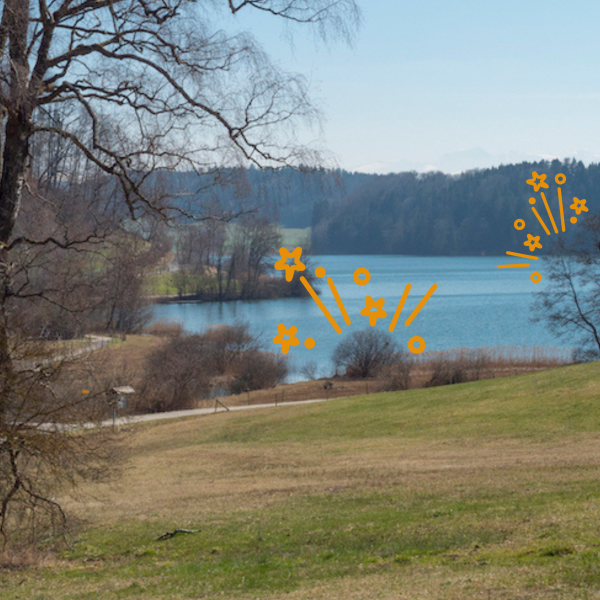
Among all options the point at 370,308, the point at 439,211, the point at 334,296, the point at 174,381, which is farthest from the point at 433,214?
the point at 370,308

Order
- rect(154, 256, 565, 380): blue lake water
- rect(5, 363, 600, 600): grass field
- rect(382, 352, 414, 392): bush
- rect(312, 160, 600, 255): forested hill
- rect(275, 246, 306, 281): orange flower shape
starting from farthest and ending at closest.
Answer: rect(312, 160, 600, 255): forested hill
rect(154, 256, 565, 380): blue lake water
rect(382, 352, 414, 392): bush
rect(275, 246, 306, 281): orange flower shape
rect(5, 363, 600, 600): grass field

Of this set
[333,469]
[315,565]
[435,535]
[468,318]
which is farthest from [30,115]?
[468,318]

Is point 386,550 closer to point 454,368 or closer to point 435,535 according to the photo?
point 435,535

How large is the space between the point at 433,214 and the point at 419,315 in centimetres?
7331

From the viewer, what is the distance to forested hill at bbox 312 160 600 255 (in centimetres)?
11138

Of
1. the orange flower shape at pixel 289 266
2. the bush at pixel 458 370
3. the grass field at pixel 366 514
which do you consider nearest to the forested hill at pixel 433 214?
the bush at pixel 458 370

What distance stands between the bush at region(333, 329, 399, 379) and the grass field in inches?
681

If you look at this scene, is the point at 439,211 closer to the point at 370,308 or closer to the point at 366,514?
the point at 370,308

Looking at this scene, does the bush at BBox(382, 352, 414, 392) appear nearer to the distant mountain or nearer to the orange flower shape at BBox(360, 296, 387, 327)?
the orange flower shape at BBox(360, 296, 387, 327)

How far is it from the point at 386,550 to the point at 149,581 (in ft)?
8.35

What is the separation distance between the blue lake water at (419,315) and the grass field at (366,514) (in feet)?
66.3

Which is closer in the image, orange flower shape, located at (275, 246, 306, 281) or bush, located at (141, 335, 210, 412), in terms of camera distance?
orange flower shape, located at (275, 246, 306, 281)

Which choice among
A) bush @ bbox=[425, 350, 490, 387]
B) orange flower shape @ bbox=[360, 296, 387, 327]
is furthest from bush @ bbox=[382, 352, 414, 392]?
orange flower shape @ bbox=[360, 296, 387, 327]

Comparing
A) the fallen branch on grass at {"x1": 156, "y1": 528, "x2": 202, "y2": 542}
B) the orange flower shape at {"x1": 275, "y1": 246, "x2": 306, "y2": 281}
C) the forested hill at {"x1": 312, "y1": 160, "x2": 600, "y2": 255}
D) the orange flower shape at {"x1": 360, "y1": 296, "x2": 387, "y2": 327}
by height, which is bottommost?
the fallen branch on grass at {"x1": 156, "y1": 528, "x2": 202, "y2": 542}
